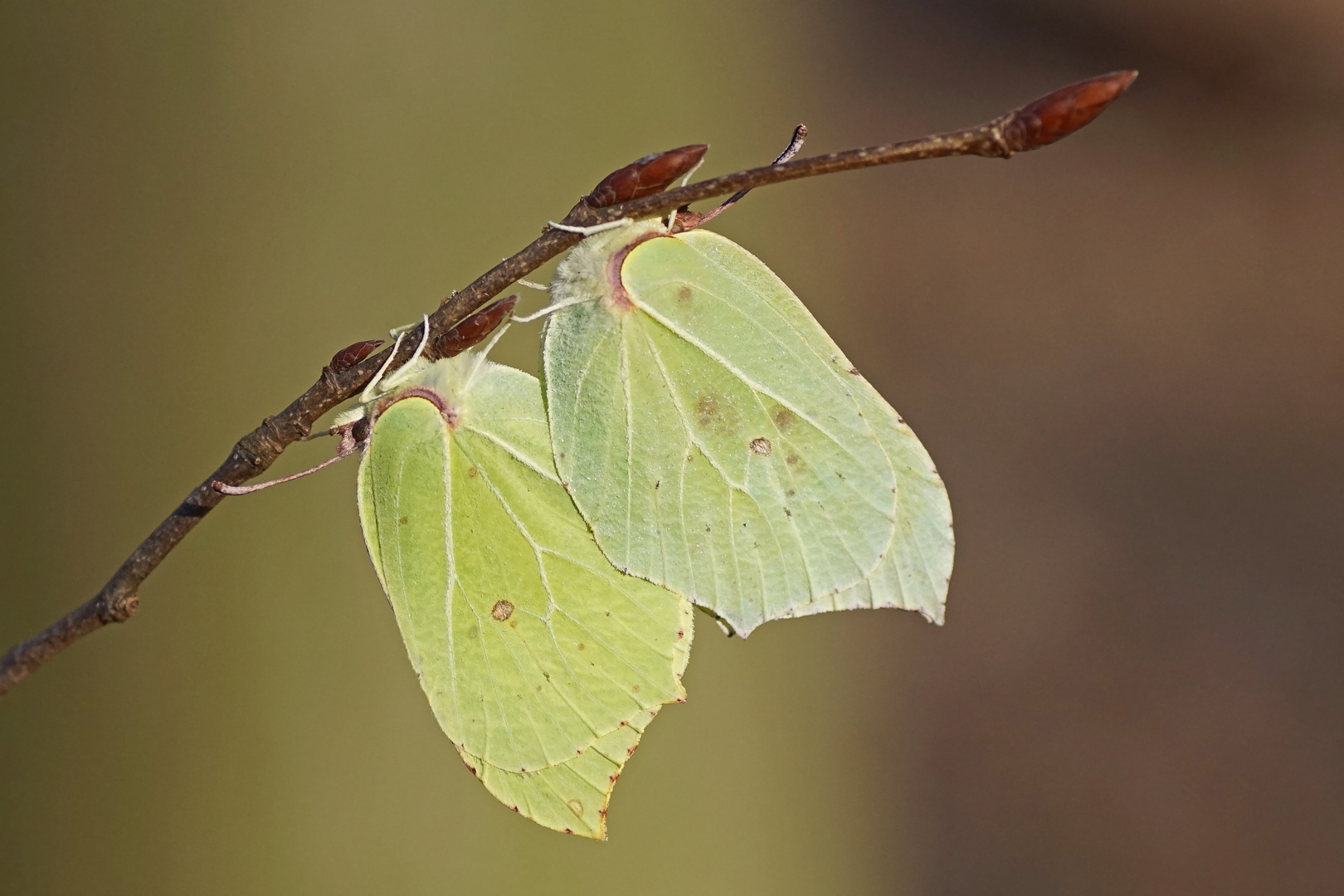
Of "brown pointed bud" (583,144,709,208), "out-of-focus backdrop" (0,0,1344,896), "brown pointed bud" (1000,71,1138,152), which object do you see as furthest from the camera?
"out-of-focus backdrop" (0,0,1344,896)

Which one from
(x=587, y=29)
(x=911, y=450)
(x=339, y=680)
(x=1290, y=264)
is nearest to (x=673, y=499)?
(x=911, y=450)

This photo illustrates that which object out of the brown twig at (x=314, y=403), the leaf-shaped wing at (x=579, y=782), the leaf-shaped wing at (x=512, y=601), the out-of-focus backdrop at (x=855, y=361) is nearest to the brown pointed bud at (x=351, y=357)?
the brown twig at (x=314, y=403)

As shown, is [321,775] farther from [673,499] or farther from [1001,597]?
[1001,597]

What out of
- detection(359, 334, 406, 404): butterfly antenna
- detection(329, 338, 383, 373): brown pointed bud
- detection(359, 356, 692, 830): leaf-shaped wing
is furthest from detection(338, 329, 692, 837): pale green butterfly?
detection(329, 338, 383, 373): brown pointed bud

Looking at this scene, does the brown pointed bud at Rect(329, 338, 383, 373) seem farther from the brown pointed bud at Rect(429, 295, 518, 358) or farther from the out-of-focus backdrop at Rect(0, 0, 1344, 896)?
the out-of-focus backdrop at Rect(0, 0, 1344, 896)

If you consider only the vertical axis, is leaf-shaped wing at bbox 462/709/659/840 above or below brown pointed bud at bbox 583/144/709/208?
below
